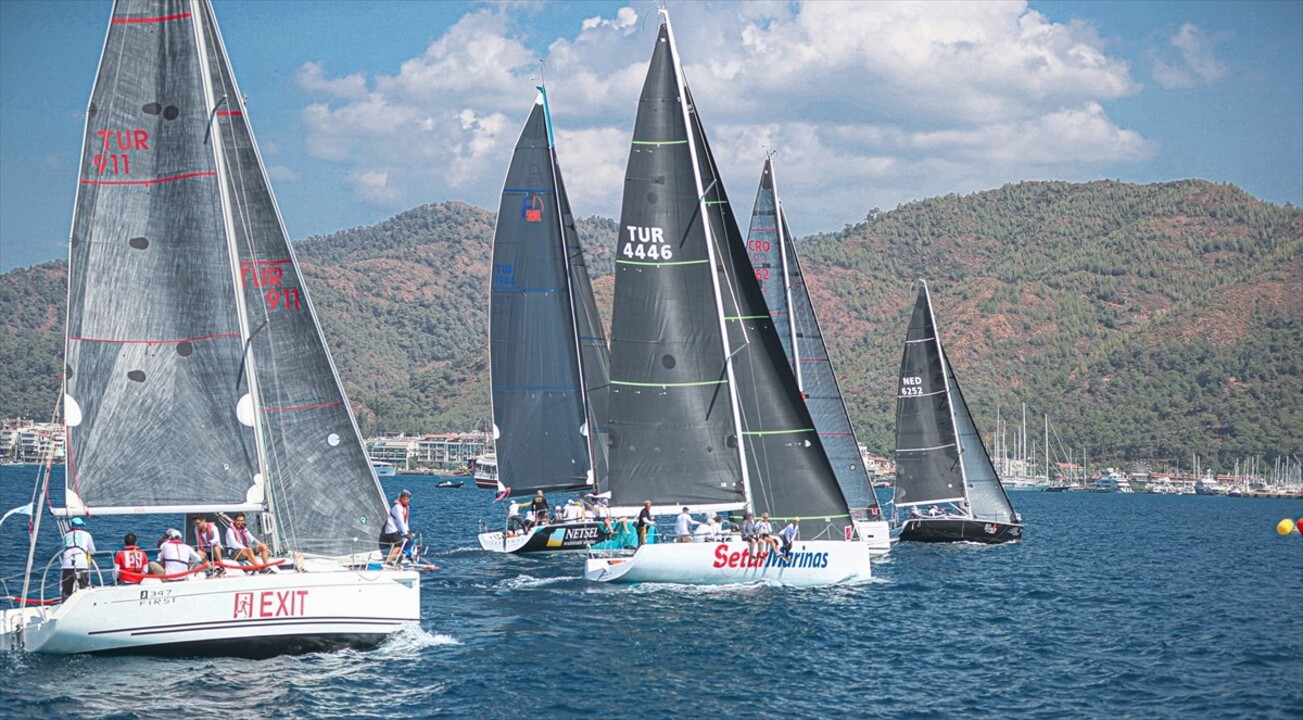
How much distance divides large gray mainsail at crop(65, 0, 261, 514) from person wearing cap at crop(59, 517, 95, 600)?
0.50m

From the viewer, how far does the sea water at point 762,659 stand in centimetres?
1912

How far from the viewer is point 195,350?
841 inches

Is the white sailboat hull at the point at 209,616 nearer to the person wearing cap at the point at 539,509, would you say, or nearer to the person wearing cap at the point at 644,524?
the person wearing cap at the point at 644,524

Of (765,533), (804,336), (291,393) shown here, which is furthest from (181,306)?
(804,336)

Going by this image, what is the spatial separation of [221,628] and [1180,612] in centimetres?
2094

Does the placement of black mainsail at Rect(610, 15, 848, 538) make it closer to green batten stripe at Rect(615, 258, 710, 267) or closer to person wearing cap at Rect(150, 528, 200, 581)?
green batten stripe at Rect(615, 258, 710, 267)

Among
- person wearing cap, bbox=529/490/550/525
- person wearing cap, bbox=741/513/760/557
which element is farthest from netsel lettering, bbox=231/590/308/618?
person wearing cap, bbox=529/490/550/525

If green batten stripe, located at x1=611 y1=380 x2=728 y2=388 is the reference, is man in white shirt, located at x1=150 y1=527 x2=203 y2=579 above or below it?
below

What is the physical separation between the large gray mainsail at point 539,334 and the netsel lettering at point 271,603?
20.2 metres

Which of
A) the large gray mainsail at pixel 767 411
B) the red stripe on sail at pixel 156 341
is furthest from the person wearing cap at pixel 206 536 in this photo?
the large gray mainsail at pixel 767 411

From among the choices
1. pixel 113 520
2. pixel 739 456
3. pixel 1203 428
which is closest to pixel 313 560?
pixel 739 456

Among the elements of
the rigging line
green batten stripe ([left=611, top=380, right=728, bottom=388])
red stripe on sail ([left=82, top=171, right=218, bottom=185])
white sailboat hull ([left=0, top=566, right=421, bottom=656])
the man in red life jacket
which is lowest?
white sailboat hull ([left=0, top=566, right=421, bottom=656])

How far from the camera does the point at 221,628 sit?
783 inches

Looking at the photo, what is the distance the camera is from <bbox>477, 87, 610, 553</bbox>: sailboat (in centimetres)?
3981
